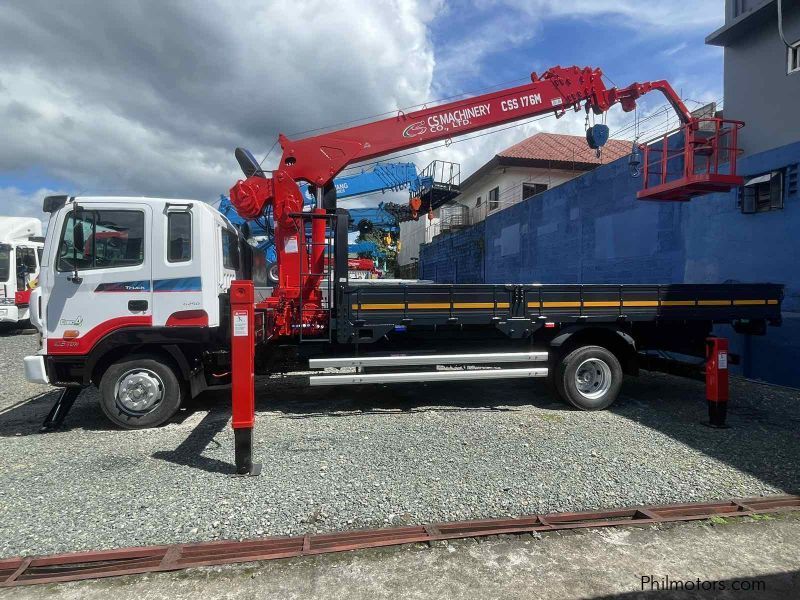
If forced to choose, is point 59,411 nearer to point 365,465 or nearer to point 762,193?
point 365,465

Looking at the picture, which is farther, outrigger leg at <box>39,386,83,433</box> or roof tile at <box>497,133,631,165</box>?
roof tile at <box>497,133,631,165</box>

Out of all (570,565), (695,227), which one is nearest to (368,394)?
(570,565)

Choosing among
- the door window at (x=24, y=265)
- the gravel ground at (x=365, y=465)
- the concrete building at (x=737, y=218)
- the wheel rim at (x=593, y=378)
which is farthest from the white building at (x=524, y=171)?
the gravel ground at (x=365, y=465)

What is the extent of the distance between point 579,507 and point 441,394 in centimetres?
348

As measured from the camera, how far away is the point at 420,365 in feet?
20.7

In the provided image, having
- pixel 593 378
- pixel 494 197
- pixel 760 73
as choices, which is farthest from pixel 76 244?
pixel 494 197

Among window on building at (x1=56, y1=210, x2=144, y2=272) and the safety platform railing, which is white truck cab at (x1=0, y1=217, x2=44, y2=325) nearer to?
window on building at (x1=56, y1=210, x2=144, y2=272)

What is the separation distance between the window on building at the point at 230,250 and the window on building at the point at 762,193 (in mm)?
8476

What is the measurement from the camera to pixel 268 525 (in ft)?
11.7

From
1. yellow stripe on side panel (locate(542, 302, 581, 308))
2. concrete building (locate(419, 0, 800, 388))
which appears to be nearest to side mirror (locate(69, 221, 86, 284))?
yellow stripe on side panel (locate(542, 302, 581, 308))

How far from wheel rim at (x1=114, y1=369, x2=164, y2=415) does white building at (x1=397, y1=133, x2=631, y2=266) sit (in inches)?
766

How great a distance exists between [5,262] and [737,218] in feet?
59.3

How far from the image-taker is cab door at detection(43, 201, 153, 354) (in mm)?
5340

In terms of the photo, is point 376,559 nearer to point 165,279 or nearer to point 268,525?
point 268,525
